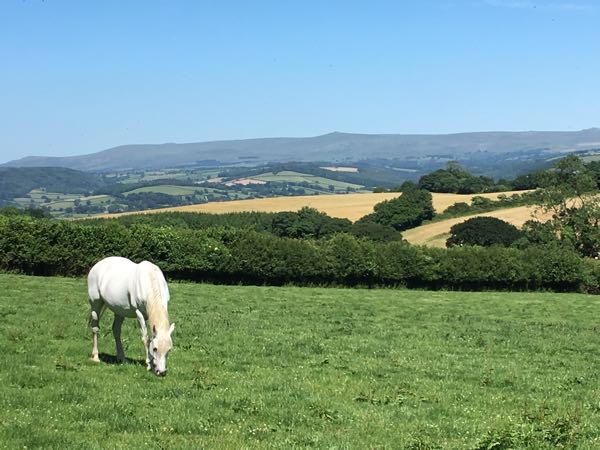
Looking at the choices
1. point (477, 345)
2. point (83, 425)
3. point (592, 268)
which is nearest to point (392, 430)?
point (83, 425)

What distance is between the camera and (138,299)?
590 inches

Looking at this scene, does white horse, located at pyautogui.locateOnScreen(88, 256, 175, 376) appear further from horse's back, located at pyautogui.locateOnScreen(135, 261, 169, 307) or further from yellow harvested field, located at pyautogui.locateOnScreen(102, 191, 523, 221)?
yellow harvested field, located at pyautogui.locateOnScreen(102, 191, 523, 221)

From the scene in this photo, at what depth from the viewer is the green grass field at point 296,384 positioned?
404 inches

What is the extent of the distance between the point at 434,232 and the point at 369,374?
288 feet

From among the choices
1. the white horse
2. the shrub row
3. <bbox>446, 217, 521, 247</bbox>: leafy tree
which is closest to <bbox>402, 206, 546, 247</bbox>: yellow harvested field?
<bbox>446, 217, 521, 247</bbox>: leafy tree

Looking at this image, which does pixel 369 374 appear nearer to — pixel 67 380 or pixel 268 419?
pixel 268 419

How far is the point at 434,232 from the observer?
10200 cm

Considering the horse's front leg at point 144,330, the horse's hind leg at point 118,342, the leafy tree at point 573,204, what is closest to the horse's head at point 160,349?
the horse's front leg at point 144,330

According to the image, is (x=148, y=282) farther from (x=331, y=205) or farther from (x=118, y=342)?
(x=331, y=205)

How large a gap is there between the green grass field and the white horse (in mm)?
671

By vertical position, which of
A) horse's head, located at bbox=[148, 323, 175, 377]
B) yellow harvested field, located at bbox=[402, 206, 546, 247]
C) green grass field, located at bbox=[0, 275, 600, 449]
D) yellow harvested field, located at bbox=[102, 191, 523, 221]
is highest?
horse's head, located at bbox=[148, 323, 175, 377]

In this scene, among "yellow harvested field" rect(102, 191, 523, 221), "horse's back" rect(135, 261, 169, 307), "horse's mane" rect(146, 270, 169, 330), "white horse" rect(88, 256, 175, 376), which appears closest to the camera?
"white horse" rect(88, 256, 175, 376)

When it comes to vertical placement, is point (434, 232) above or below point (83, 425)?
below

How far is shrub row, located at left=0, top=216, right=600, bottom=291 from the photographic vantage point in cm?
4603
